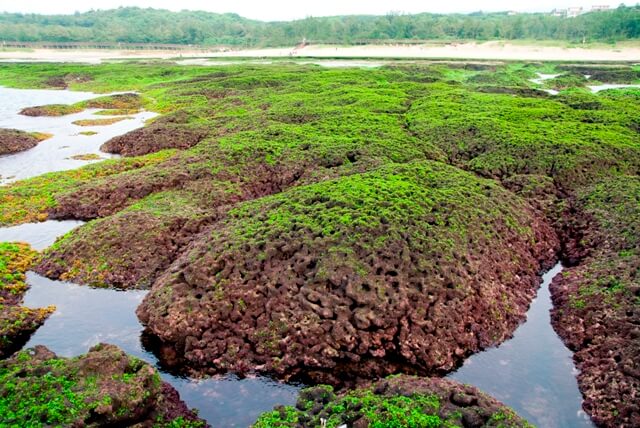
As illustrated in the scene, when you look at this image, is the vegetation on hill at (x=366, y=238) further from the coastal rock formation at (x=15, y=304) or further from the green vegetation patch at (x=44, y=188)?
the coastal rock formation at (x=15, y=304)

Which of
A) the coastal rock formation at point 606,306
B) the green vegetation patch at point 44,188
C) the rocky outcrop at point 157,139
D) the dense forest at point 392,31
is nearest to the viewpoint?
the coastal rock formation at point 606,306

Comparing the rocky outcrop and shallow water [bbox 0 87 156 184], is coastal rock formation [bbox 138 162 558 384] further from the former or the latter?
shallow water [bbox 0 87 156 184]

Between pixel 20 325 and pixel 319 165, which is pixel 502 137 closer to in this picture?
pixel 319 165

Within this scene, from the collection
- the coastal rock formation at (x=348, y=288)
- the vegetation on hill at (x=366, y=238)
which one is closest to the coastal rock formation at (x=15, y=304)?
the vegetation on hill at (x=366, y=238)

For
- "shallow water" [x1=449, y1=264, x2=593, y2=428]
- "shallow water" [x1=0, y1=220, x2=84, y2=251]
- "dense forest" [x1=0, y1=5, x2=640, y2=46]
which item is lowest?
"shallow water" [x1=449, y1=264, x2=593, y2=428]

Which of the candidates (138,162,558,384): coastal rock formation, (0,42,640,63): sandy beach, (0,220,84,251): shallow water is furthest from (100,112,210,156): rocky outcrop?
(0,42,640,63): sandy beach

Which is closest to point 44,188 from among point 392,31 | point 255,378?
point 255,378
